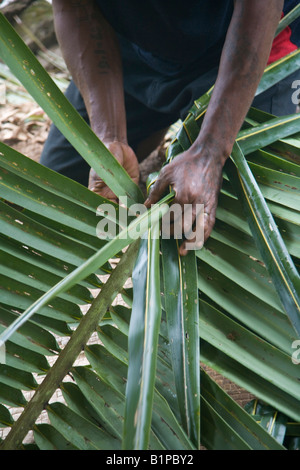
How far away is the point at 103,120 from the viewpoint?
3.43 feet

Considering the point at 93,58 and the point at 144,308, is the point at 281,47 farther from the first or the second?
the point at 144,308

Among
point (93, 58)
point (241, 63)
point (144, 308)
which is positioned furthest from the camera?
point (93, 58)

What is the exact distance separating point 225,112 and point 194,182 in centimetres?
14

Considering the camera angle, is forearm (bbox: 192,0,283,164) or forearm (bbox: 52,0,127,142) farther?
forearm (bbox: 52,0,127,142)

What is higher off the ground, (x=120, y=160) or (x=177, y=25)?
(x=177, y=25)

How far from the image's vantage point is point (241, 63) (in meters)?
0.80

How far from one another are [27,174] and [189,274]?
10.9 inches

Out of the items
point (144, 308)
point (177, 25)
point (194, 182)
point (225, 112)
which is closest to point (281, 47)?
point (177, 25)

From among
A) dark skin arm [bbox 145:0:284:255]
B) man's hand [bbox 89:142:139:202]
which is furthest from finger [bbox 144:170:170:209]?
man's hand [bbox 89:142:139:202]

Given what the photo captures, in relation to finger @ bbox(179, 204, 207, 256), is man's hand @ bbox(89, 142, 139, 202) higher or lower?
higher

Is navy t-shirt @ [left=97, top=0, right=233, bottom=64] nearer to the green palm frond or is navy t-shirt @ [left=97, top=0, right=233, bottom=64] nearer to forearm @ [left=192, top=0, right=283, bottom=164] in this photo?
forearm @ [left=192, top=0, right=283, bottom=164]

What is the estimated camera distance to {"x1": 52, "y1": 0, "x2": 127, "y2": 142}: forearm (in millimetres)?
1076

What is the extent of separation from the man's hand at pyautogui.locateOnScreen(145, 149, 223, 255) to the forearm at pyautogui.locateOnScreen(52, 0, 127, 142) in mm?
355

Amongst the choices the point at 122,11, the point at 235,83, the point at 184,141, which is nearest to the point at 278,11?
the point at 235,83
